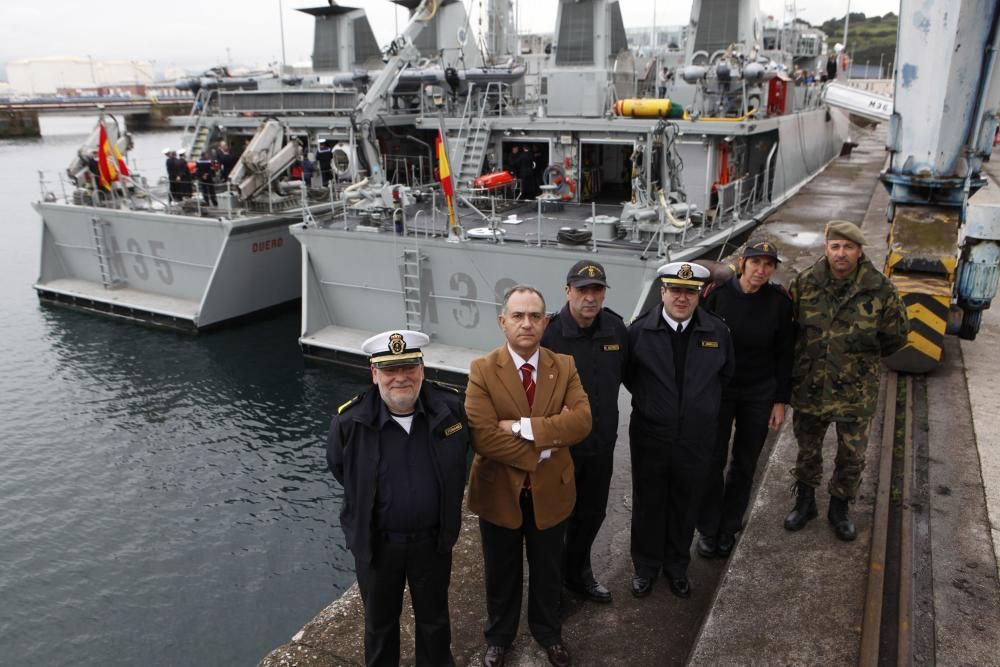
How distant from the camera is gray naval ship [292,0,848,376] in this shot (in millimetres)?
10105

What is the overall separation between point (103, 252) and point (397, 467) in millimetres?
14975

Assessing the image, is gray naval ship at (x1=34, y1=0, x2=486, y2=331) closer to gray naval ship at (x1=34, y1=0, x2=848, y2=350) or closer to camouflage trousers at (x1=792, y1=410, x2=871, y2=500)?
gray naval ship at (x1=34, y1=0, x2=848, y2=350)

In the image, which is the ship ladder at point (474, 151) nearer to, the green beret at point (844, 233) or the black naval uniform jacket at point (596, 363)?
the green beret at point (844, 233)

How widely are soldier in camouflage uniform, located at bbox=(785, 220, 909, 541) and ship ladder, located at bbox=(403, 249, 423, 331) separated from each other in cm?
767

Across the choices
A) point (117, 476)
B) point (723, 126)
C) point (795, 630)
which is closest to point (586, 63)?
point (723, 126)

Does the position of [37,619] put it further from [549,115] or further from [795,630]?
[549,115]

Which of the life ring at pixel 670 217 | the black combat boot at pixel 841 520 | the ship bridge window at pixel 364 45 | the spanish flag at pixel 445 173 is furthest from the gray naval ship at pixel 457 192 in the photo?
the black combat boot at pixel 841 520

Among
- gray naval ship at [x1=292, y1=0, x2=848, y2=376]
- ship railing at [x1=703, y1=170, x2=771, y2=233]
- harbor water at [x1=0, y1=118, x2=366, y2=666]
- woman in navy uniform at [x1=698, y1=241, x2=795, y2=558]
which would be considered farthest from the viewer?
ship railing at [x1=703, y1=170, x2=771, y2=233]

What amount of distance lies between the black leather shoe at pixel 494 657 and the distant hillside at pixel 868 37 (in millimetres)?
78342

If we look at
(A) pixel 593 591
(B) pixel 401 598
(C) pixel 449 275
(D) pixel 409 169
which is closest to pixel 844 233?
(A) pixel 593 591

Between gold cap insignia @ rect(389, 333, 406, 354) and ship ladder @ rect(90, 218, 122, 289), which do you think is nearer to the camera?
gold cap insignia @ rect(389, 333, 406, 354)

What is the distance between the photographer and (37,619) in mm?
6645

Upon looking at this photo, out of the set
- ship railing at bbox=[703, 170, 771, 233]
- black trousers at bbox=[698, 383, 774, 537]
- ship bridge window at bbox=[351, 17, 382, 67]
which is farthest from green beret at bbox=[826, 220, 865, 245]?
ship bridge window at bbox=[351, 17, 382, 67]

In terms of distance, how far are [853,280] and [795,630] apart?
166 cm
